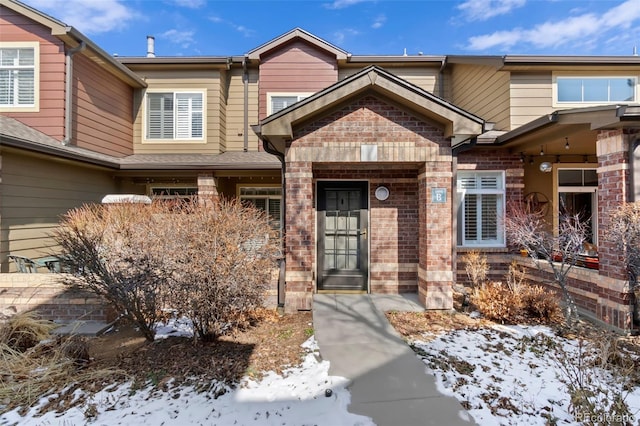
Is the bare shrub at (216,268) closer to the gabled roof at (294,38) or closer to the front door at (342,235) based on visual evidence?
the front door at (342,235)

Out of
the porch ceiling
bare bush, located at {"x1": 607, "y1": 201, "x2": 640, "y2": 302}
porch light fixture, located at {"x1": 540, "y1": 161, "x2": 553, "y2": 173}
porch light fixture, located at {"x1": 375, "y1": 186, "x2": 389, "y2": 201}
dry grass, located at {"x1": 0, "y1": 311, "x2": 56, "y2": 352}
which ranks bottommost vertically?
dry grass, located at {"x1": 0, "y1": 311, "x2": 56, "y2": 352}

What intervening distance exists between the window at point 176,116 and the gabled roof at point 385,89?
215 inches

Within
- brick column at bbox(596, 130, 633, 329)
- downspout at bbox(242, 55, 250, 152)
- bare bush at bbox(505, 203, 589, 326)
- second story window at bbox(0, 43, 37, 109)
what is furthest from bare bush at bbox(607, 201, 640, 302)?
second story window at bbox(0, 43, 37, 109)

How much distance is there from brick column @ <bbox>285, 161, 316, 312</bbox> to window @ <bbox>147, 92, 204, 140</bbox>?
5.61 m

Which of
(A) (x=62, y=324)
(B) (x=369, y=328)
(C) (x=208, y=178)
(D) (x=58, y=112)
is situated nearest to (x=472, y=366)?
(B) (x=369, y=328)

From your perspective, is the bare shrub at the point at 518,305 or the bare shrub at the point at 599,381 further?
the bare shrub at the point at 518,305

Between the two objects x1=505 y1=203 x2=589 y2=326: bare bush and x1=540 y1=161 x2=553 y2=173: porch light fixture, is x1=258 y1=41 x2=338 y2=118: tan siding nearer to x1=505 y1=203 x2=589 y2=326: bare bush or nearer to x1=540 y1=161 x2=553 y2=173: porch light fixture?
x1=540 y1=161 x2=553 y2=173: porch light fixture

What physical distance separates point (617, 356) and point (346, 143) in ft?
15.4

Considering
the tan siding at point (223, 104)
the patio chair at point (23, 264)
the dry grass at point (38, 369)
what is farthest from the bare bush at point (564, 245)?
the patio chair at point (23, 264)

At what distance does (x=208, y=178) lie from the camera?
325 inches

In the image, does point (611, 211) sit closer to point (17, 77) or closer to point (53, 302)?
point (53, 302)

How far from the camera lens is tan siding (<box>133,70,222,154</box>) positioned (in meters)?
9.61

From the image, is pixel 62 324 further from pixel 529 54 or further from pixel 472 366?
pixel 529 54

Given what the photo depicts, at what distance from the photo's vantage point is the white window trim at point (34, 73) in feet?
24.8
